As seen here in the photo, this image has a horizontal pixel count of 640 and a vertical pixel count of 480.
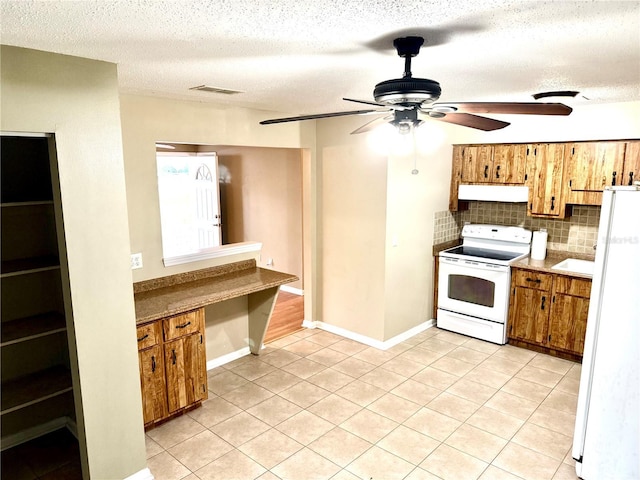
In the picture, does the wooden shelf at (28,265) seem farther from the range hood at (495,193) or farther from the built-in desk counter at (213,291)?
the range hood at (495,193)

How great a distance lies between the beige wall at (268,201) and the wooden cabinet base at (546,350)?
2.73m

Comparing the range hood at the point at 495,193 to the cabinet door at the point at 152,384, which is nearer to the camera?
the cabinet door at the point at 152,384

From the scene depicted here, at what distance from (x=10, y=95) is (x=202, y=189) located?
427 cm

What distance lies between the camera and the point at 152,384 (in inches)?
120

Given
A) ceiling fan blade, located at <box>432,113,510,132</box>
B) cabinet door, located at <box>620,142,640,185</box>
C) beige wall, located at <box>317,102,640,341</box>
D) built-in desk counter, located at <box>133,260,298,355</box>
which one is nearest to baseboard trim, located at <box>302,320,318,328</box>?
beige wall, located at <box>317,102,640,341</box>

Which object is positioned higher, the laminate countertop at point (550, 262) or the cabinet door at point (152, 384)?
the laminate countertop at point (550, 262)

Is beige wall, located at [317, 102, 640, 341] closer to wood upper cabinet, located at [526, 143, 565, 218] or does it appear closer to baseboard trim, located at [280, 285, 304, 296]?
wood upper cabinet, located at [526, 143, 565, 218]

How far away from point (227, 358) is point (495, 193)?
326cm

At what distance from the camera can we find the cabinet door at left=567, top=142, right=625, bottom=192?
→ 3887 mm

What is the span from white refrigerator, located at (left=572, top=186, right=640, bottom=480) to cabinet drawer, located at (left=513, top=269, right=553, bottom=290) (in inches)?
68.4

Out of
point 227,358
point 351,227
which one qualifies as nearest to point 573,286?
point 351,227

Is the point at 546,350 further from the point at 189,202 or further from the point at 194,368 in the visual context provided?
the point at 189,202

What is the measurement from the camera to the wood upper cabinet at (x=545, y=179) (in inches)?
167

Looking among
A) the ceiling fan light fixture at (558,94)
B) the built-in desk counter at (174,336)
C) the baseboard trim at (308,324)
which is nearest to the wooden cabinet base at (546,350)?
the baseboard trim at (308,324)
